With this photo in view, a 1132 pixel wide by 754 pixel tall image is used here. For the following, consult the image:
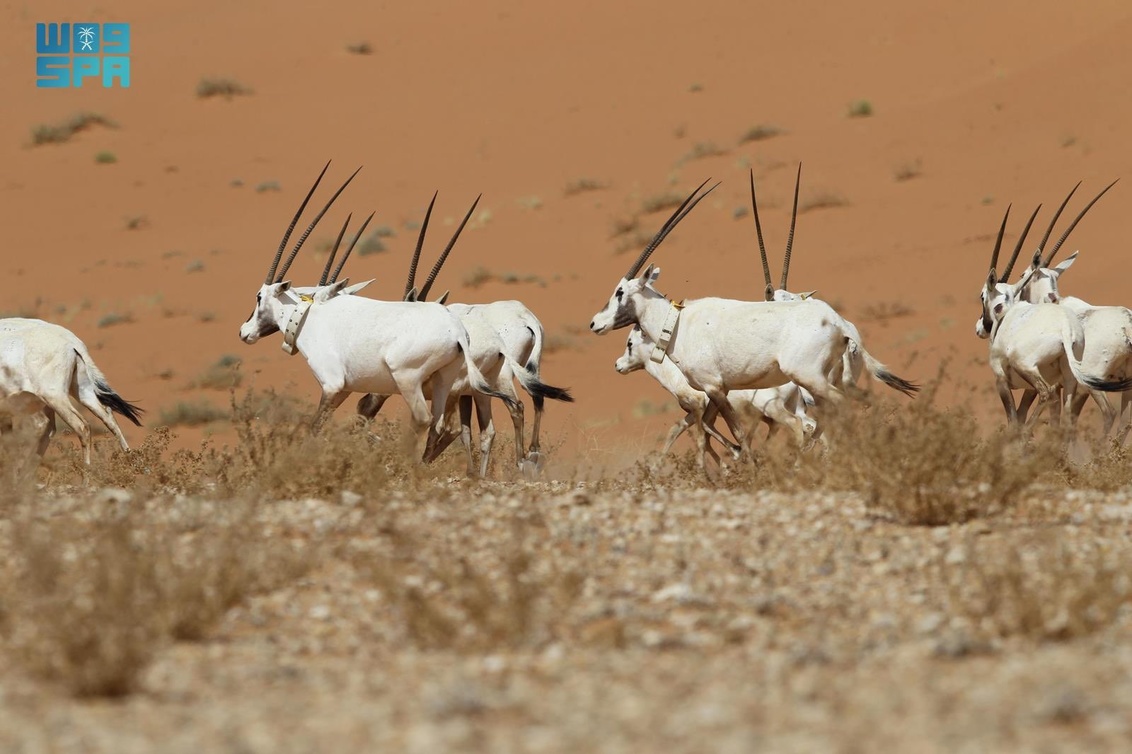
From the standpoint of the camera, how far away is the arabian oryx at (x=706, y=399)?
15.1 meters

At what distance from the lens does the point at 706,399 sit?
15344 millimetres

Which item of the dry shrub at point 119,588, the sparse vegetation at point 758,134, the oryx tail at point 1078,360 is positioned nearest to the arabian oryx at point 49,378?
the dry shrub at point 119,588

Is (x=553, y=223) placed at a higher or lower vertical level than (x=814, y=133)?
lower

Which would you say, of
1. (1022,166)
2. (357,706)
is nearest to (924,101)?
(1022,166)

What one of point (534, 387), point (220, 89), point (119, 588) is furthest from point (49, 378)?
point (220, 89)

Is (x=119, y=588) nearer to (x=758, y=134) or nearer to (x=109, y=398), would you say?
(x=109, y=398)

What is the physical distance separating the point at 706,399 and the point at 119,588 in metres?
10.2

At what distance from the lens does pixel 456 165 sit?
4597cm

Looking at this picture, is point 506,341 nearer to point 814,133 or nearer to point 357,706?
point 357,706

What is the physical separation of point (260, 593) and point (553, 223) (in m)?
33.0

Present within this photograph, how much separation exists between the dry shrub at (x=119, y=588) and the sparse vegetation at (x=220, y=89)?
4847cm

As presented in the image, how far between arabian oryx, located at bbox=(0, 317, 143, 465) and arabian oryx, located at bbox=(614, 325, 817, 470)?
534 centimetres

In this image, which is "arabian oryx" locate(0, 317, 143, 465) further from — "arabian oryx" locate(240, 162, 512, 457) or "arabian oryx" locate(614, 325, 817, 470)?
"arabian oryx" locate(614, 325, 817, 470)

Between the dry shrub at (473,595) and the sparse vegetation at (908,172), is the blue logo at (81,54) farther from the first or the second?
the dry shrub at (473,595)
